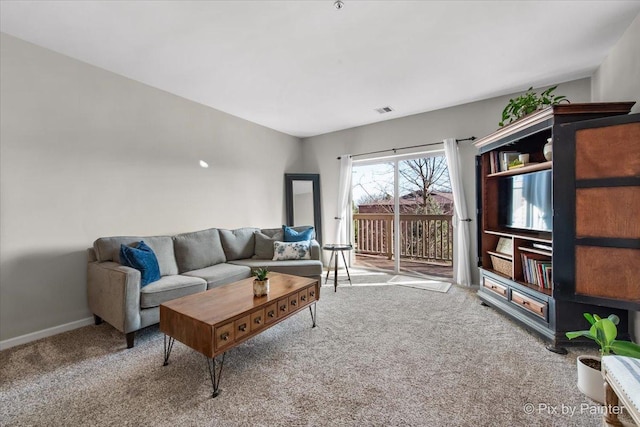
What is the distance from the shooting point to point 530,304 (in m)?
2.34

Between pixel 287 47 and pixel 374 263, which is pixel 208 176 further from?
pixel 374 263

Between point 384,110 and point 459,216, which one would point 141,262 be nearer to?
point 384,110

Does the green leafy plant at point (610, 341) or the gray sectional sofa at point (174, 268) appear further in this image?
the gray sectional sofa at point (174, 268)

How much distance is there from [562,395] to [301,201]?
4.19 metres

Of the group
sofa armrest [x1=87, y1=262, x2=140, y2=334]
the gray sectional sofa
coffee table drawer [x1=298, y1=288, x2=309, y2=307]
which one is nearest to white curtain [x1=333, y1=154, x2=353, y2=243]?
the gray sectional sofa

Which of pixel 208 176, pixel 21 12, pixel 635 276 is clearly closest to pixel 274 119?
pixel 208 176

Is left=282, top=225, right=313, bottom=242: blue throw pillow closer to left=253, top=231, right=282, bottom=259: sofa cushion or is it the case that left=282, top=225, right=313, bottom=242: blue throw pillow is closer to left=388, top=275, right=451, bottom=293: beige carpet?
left=253, top=231, right=282, bottom=259: sofa cushion

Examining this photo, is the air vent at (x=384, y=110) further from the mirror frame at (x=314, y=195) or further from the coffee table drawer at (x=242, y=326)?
the coffee table drawer at (x=242, y=326)

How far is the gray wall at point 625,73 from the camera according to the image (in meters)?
2.03

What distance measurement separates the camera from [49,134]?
2.41 m

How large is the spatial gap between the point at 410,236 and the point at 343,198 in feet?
4.39

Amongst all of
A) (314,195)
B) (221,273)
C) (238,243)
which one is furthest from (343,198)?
(221,273)

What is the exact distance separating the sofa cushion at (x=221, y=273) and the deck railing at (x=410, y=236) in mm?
2525

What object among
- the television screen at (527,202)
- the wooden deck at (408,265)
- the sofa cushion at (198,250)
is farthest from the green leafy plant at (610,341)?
the sofa cushion at (198,250)
